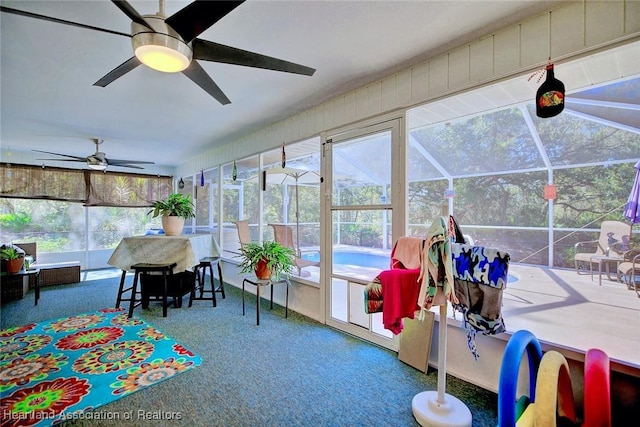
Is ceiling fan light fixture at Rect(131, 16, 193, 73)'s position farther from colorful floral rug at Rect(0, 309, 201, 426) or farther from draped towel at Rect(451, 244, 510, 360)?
colorful floral rug at Rect(0, 309, 201, 426)

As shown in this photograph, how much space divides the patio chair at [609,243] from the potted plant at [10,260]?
8157 millimetres

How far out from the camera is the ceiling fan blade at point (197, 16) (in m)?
1.29

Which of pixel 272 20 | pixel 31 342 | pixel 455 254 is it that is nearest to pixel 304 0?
pixel 272 20

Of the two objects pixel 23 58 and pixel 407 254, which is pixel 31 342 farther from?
pixel 407 254

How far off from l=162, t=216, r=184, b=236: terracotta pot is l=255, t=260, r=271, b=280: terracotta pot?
1.49m

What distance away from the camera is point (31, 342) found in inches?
110

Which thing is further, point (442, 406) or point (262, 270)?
point (262, 270)

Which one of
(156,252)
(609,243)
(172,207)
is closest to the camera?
(156,252)

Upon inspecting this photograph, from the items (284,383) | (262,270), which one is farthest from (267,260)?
(284,383)

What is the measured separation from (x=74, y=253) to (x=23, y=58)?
5.63 metres

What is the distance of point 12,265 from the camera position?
13.1ft

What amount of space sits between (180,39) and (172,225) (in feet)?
9.74

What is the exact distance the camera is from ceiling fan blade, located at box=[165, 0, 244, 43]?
129 cm

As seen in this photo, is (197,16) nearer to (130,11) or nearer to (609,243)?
(130,11)
